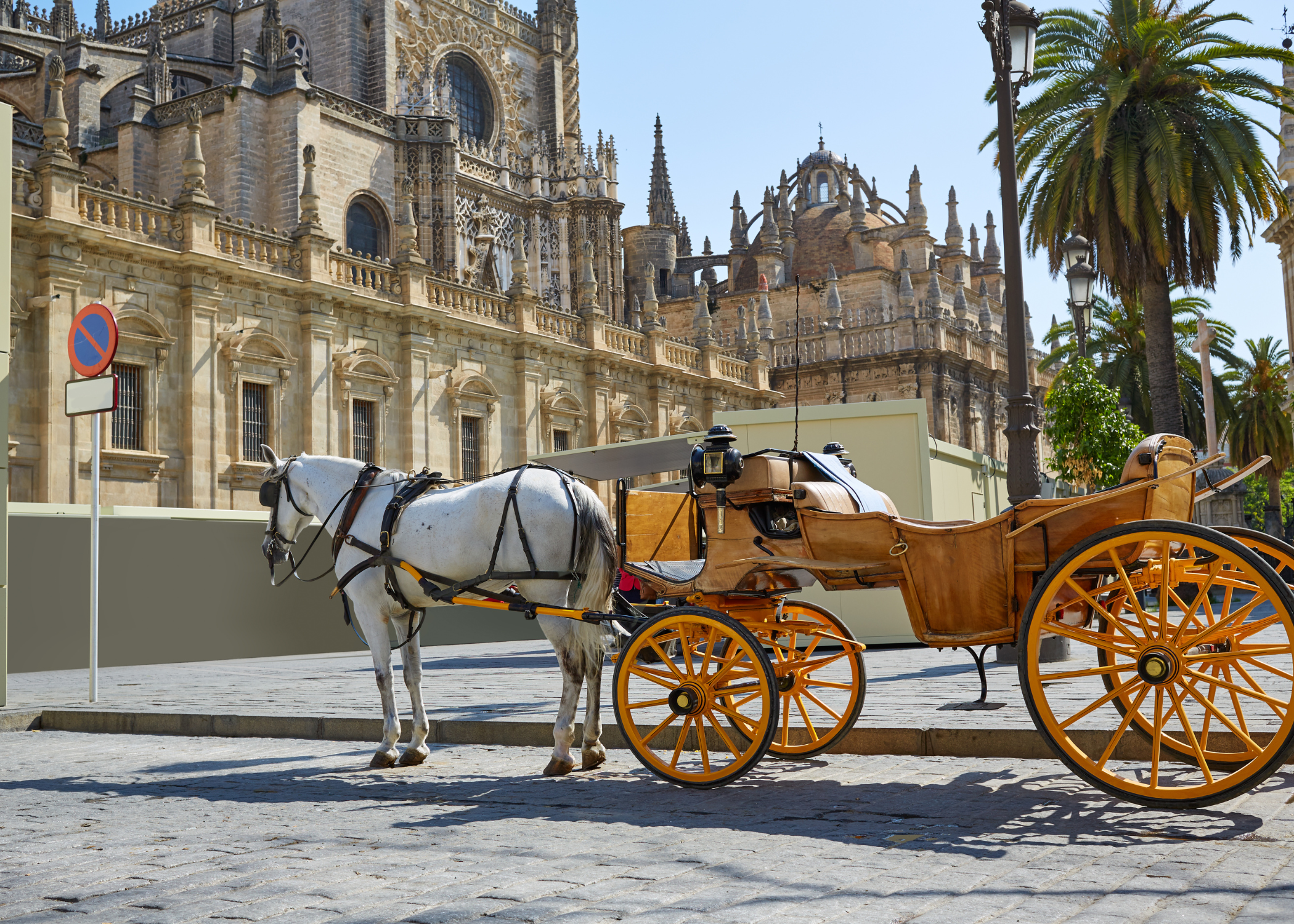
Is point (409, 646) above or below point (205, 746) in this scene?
above

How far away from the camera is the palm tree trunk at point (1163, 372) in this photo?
1958 cm

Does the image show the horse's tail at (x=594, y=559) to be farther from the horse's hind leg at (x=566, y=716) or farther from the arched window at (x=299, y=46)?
the arched window at (x=299, y=46)

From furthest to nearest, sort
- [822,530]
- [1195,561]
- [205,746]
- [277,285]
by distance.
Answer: [277,285], [205,746], [822,530], [1195,561]

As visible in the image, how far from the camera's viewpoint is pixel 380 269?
24938mm

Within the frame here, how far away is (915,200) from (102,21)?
118 ft

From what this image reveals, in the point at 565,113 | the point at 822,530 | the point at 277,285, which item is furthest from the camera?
the point at 565,113

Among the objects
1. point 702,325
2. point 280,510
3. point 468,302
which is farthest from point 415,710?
point 702,325

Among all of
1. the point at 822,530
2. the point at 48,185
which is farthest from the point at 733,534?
the point at 48,185

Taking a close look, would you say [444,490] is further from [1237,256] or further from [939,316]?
[939,316]

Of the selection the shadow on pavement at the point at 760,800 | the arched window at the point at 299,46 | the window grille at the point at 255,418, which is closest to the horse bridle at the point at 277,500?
the shadow on pavement at the point at 760,800

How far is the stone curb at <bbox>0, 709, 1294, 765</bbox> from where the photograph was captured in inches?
262

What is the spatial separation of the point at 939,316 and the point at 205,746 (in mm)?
43938

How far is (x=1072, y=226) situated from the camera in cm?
2080

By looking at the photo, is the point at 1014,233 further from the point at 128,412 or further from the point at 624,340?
the point at 624,340
